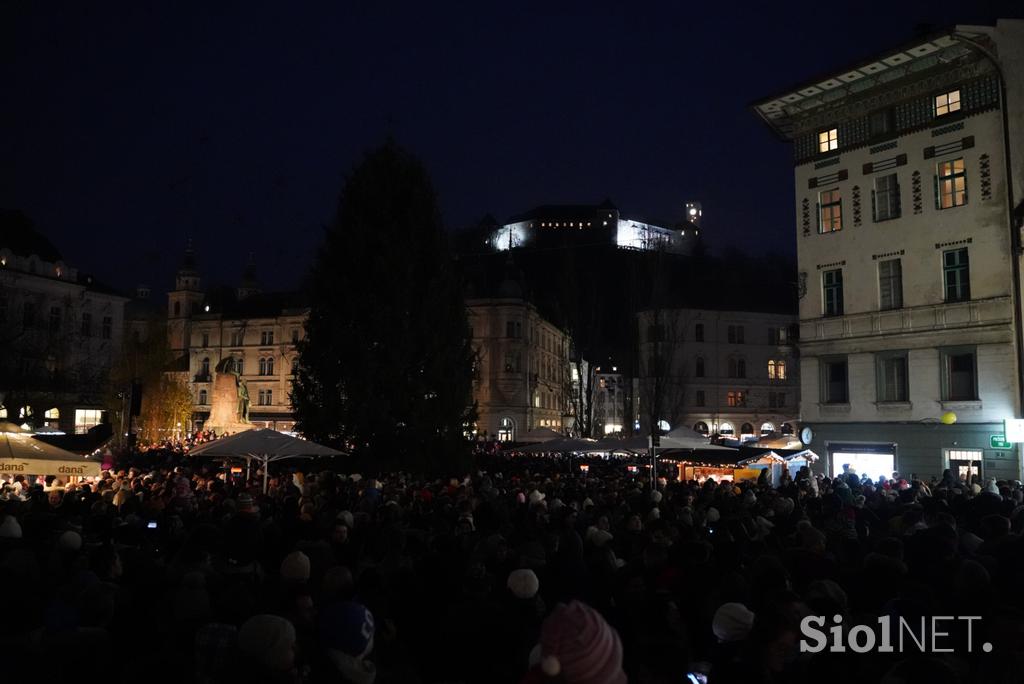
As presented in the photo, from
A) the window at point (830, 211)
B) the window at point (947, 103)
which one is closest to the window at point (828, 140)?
the window at point (830, 211)

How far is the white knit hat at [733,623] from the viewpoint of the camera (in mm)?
5234

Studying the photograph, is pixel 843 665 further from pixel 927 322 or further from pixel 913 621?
pixel 927 322

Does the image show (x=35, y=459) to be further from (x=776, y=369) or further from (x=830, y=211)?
(x=776, y=369)

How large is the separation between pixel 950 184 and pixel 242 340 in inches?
2997

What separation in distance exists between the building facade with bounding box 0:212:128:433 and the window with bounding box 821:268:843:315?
3987 centimetres

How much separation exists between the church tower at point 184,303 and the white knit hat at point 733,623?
94.1 m

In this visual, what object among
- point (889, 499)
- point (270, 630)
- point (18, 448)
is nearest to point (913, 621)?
point (270, 630)

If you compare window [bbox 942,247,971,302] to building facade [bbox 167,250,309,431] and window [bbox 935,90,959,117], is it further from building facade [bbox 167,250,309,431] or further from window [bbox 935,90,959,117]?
building facade [bbox 167,250,309,431]

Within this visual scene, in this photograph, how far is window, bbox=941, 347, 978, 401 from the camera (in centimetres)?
2616

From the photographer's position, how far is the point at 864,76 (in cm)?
2855

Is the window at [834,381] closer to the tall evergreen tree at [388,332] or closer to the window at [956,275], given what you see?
the window at [956,275]

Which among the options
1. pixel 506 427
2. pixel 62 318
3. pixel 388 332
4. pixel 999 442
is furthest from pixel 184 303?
pixel 999 442

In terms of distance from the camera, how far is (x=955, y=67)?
26375 millimetres

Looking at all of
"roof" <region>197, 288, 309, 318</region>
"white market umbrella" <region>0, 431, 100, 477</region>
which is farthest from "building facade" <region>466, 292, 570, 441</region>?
"white market umbrella" <region>0, 431, 100, 477</region>
